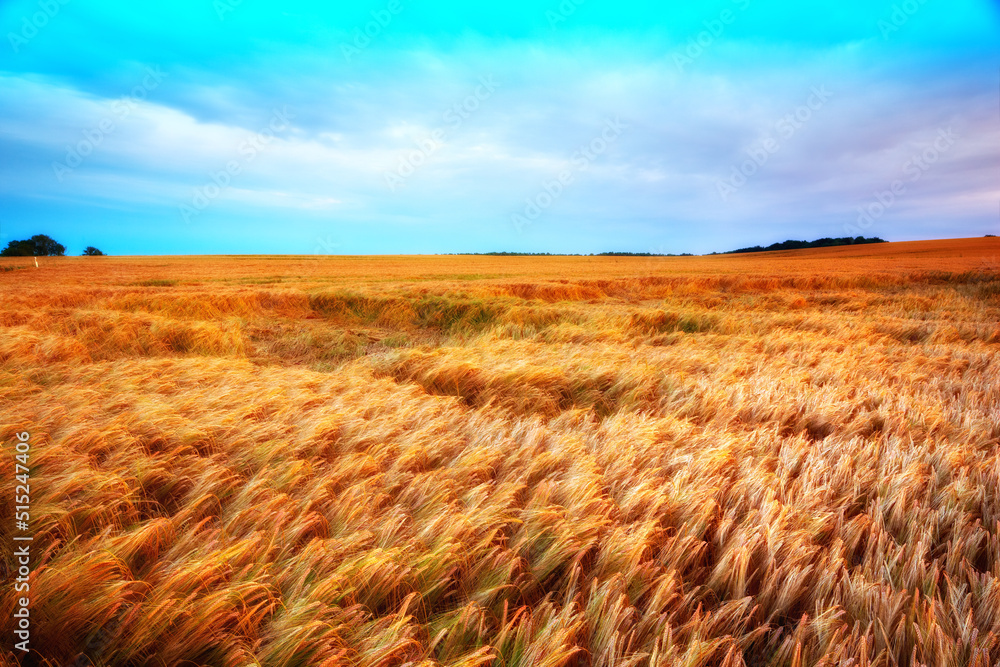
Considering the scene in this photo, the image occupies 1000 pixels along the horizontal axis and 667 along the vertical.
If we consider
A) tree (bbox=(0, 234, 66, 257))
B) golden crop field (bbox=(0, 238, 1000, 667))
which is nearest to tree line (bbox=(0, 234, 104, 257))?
tree (bbox=(0, 234, 66, 257))

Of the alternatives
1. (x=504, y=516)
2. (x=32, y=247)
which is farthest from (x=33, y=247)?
(x=504, y=516)

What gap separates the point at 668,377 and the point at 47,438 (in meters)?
5.32

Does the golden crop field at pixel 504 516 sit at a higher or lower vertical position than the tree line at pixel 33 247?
lower

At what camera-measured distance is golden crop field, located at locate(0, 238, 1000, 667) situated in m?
1.72

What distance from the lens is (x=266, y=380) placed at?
15.8ft

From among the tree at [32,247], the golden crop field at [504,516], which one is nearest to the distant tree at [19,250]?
the tree at [32,247]

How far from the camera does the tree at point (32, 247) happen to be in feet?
211

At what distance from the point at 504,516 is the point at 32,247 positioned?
90.4 meters

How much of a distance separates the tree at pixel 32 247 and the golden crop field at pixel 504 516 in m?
83.6

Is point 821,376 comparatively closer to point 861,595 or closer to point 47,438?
point 861,595

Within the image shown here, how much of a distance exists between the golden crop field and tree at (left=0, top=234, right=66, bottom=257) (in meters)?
83.6

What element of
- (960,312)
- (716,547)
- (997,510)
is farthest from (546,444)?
(960,312)

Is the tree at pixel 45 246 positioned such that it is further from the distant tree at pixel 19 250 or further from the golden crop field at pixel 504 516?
the golden crop field at pixel 504 516

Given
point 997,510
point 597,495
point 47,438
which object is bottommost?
point 997,510
